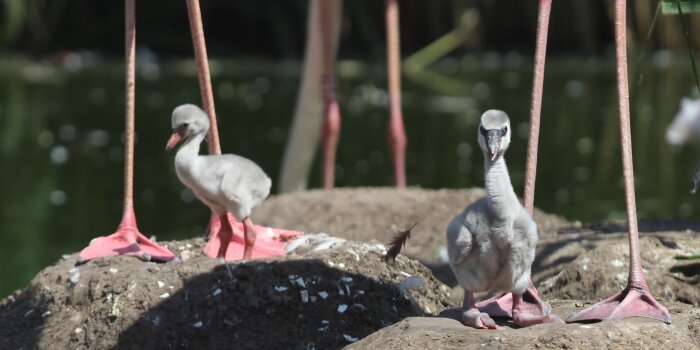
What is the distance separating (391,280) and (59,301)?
995 mm

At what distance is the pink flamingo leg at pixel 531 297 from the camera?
3326 mm

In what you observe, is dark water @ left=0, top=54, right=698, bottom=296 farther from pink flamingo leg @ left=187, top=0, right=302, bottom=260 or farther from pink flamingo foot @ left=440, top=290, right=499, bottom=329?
pink flamingo leg @ left=187, top=0, right=302, bottom=260

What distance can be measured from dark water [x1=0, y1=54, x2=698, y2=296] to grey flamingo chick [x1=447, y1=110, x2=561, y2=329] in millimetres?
970

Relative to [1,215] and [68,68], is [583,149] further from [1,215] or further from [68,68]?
[68,68]

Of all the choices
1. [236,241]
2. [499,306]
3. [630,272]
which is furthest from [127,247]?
[630,272]

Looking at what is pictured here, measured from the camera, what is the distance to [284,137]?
410 inches

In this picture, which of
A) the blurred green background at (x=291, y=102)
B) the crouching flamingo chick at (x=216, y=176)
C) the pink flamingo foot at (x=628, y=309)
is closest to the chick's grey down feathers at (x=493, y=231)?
the pink flamingo foot at (x=628, y=309)

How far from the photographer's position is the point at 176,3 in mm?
15414

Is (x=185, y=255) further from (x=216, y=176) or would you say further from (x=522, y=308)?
(x=522, y=308)

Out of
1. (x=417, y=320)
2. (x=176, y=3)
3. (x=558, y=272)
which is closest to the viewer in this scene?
(x=417, y=320)

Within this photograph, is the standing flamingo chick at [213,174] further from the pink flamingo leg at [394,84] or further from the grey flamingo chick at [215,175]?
the pink flamingo leg at [394,84]

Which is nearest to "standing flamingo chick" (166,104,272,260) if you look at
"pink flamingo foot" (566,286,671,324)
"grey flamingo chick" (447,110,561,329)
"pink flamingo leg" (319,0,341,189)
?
"grey flamingo chick" (447,110,561,329)

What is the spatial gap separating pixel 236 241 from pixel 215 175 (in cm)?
62

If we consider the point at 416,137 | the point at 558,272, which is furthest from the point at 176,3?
the point at 558,272
